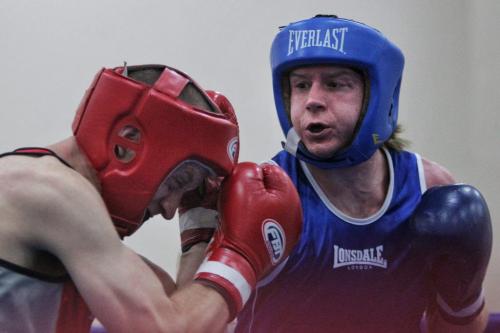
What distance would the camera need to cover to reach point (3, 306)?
1254 mm

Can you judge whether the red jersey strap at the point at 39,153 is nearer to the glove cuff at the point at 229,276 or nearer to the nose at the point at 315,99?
the glove cuff at the point at 229,276

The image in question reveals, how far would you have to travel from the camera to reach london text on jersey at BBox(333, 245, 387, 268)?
196 cm

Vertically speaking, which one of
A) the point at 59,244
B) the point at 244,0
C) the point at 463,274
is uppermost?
the point at 244,0

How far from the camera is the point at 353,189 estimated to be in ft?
6.63

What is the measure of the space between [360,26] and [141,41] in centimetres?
161

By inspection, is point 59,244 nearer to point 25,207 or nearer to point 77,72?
point 25,207

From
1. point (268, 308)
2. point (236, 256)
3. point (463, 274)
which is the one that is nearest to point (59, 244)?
point (236, 256)

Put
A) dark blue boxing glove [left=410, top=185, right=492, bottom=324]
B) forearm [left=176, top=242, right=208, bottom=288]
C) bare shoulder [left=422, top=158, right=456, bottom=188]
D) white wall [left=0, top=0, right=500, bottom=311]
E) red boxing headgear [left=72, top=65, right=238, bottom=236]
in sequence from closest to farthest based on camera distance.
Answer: red boxing headgear [left=72, top=65, right=238, bottom=236] < forearm [left=176, top=242, right=208, bottom=288] < dark blue boxing glove [left=410, top=185, right=492, bottom=324] < bare shoulder [left=422, top=158, right=456, bottom=188] < white wall [left=0, top=0, right=500, bottom=311]

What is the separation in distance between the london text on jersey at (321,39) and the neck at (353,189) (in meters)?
0.38

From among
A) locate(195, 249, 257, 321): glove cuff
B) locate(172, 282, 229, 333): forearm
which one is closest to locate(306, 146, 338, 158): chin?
locate(195, 249, 257, 321): glove cuff

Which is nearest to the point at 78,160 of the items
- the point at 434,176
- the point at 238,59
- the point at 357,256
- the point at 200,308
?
the point at 200,308

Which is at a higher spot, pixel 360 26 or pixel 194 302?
pixel 360 26

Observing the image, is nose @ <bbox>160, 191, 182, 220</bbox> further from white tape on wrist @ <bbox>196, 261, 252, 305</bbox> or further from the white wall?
the white wall

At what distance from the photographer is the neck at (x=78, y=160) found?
138cm
